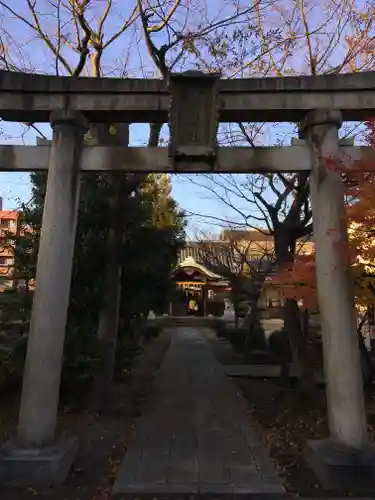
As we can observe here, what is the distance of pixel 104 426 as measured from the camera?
794 centimetres

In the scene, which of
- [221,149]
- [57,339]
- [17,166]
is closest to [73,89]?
[17,166]

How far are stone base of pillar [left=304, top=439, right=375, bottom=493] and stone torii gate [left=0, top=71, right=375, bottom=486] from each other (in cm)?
36

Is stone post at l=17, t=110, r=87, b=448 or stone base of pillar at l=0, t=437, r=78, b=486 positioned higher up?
stone post at l=17, t=110, r=87, b=448

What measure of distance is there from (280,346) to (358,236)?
34.2 feet

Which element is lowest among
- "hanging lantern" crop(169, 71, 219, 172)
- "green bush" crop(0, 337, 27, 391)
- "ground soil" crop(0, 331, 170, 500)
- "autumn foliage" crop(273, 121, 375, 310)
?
"ground soil" crop(0, 331, 170, 500)

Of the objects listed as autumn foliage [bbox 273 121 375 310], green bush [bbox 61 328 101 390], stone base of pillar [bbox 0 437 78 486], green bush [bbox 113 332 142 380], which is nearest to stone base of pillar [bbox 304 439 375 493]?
autumn foliage [bbox 273 121 375 310]

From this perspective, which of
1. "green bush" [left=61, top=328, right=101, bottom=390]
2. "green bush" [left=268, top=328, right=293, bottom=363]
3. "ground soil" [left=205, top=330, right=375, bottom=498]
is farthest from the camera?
"green bush" [left=268, top=328, right=293, bottom=363]

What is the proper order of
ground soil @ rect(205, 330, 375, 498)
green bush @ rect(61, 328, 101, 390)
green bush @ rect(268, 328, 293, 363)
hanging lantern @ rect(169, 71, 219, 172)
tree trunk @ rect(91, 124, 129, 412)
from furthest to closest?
1. green bush @ rect(268, 328, 293, 363)
2. tree trunk @ rect(91, 124, 129, 412)
3. green bush @ rect(61, 328, 101, 390)
4. hanging lantern @ rect(169, 71, 219, 172)
5. ground soil @ rect(205, 330, 375, 498)

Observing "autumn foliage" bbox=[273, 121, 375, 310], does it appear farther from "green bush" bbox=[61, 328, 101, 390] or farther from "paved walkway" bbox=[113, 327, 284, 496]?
"green bush" bbox=[61, 328, 101, 390]

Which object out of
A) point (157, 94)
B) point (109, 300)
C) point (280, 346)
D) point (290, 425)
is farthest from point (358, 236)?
point (280, 346)

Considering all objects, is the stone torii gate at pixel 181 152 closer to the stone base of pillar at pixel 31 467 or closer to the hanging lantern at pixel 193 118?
the hanging lantern at pixel 193 118

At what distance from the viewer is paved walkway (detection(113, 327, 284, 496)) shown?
17.0 ft

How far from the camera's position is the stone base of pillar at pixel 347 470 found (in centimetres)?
518

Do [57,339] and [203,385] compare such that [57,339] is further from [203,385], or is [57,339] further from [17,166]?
[203,385]
